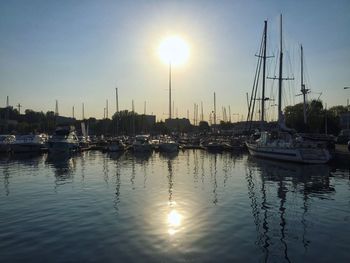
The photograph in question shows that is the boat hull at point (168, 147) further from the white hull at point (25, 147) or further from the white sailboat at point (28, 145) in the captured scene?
the white hull at point (25, 147)

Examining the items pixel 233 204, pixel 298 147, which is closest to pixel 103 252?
pixel 233 204

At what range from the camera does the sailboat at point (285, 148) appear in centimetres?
4744

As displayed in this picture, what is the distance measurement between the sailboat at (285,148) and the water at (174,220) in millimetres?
14057

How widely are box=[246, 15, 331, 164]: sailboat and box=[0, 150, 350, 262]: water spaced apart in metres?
14.1

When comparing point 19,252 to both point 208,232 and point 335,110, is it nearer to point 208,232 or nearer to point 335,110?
point 208,232

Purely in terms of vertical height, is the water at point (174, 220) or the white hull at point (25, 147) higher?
the white hull at point (25, 147)

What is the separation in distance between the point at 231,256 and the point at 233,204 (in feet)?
30.9

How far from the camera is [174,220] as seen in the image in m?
18.5

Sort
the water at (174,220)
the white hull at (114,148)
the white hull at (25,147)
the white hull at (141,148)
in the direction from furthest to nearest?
the white hull at (141,148) < the white hull at (114,148) < the white hull at (25,147) < the water at (174,220)

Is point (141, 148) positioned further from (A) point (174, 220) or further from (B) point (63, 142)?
(A) point (174, 220)

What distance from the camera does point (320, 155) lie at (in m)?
47.4

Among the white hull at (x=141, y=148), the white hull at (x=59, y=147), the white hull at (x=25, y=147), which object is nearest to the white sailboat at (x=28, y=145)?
the white hull at (x=25, y=147)

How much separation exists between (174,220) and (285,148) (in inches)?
1388

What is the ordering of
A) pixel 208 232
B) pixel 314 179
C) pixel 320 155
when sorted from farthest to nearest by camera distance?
pixel 320 155
pixel 314 179
pixel 208 232
